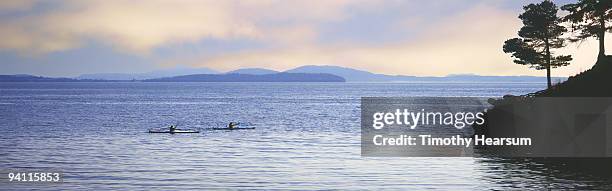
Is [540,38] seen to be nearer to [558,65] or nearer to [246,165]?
[558,65]

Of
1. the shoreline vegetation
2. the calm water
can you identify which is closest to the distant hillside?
the shoreline vegetation

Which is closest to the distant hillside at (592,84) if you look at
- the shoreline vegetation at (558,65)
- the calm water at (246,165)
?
the shoreline vegetation at (558,65)

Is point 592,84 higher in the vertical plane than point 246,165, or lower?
higher

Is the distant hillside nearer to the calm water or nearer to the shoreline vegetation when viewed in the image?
the shoreline vegetation

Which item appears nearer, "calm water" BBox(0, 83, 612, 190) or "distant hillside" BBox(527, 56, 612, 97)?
"calm water" BBox(0, 83, 612, 190)

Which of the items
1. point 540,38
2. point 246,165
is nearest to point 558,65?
point 540,38

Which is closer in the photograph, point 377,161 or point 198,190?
point 198,190

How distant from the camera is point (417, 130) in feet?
335

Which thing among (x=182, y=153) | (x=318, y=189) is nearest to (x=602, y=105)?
(x=318, y=189)

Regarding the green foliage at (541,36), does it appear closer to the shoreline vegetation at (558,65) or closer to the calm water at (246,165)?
the shoreline vegetation at (558,65)

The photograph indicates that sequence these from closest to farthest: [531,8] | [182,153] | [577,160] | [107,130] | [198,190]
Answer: [198,190] → [577,160] → [182,153] → [531,8] → [107,130]

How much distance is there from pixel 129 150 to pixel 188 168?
56.1ft

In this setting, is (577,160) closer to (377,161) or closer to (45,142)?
(377,161)

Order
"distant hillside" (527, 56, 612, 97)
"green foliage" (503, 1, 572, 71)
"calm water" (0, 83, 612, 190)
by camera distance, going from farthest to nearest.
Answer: "green foliage" (503, 1, 572, 71)
"distant hillside" (527, 56, 612, 97)
"calm water" (0, 83, 612, 190)
